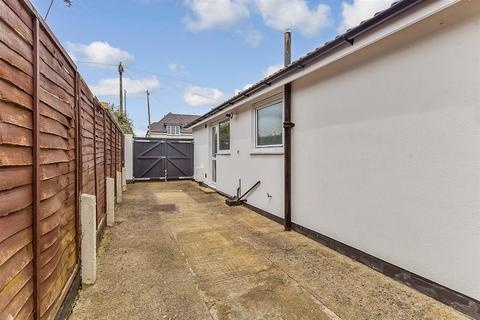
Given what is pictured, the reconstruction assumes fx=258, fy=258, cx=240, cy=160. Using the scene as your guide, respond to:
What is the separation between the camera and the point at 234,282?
2.77 metres

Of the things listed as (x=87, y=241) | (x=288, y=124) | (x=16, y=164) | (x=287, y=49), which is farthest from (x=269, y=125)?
(x=16, y=164)

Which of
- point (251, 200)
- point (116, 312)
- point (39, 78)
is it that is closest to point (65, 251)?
point (116, 312)

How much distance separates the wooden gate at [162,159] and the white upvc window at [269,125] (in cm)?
782

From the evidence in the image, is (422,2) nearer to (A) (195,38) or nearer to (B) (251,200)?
(B) (251,200)

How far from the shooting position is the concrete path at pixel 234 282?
7.39 feet

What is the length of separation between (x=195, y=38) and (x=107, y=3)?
6732 millimetres

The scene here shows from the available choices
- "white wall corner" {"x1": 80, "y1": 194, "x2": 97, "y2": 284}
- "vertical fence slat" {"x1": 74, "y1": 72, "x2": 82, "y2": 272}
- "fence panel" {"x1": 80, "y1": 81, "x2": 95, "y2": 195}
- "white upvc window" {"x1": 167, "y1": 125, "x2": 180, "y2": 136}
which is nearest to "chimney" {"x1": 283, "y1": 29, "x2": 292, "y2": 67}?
"fence panel" {"x1": 80, "y1": 81, "x2": 95, "y2": 195}

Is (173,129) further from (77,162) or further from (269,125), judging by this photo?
(77,162)

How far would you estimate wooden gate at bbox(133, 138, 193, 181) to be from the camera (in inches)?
505

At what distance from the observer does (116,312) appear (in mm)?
2234

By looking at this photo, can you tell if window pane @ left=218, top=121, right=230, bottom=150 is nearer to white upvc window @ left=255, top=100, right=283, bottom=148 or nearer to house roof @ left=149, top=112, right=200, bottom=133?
white upvc window @ left=255, top=100, right=283, bottom=148

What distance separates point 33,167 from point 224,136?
7.50 m

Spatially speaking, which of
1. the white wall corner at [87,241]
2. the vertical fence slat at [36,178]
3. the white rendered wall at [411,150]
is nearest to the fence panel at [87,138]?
the white wall corner at [87,241]

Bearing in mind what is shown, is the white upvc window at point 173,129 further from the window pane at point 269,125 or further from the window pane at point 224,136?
the window pane at point 269,125
